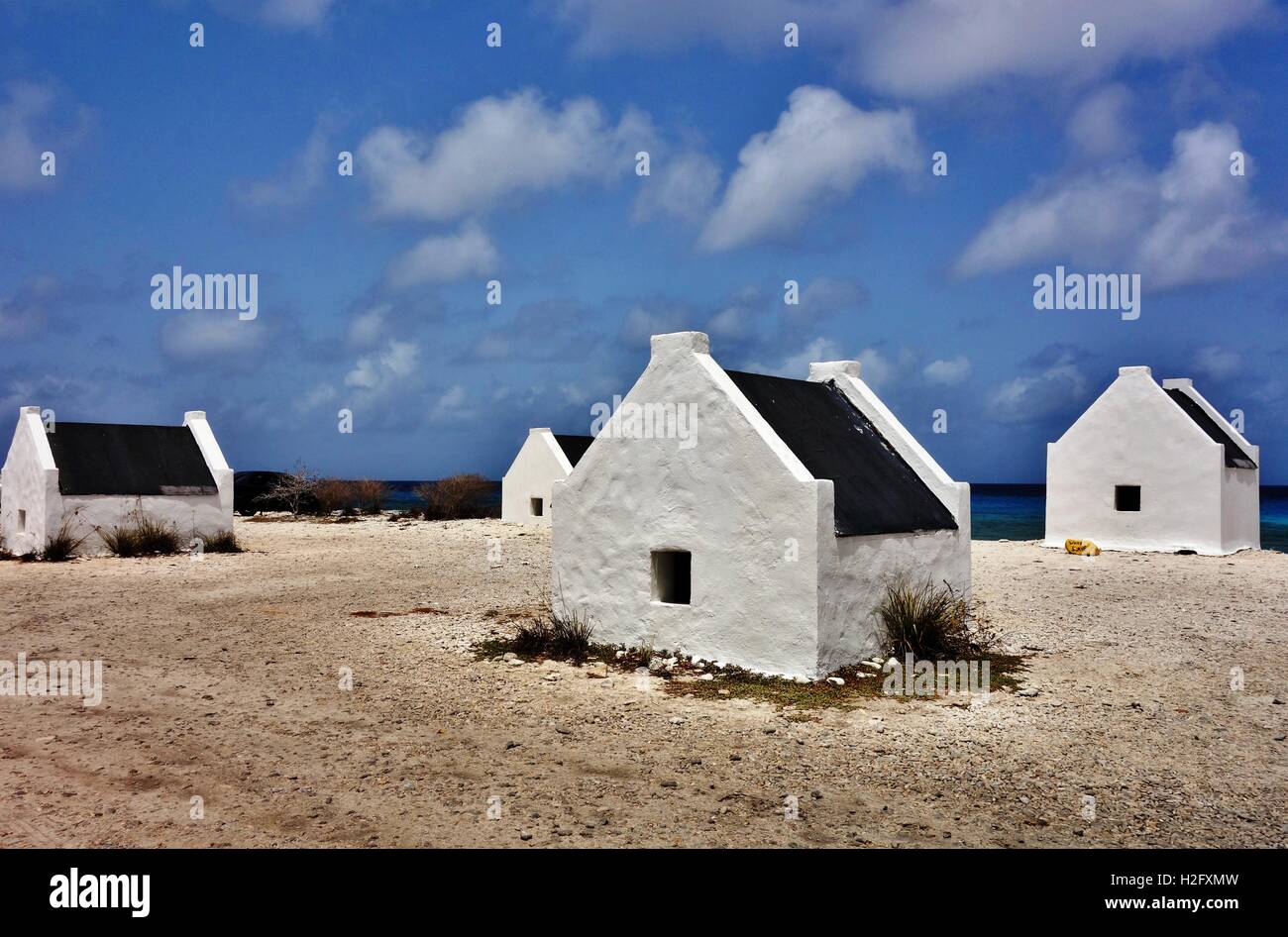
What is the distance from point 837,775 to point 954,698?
2.70 meters

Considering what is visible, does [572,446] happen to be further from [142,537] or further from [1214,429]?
[1214,429]

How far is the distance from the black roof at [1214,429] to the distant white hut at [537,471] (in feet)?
61.8

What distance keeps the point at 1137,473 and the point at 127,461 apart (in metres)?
26.0

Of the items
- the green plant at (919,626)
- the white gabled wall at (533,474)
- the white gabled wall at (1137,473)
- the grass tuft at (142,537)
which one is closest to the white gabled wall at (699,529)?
the green plant at (919,626)

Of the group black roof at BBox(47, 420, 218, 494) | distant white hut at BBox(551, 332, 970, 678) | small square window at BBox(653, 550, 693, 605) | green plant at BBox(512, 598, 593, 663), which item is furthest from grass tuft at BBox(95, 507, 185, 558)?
small square window at BBox(653, 550, 693, 605)

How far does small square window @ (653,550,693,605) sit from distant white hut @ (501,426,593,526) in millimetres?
19833

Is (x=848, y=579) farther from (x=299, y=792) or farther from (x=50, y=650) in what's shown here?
(x=50, y=650)

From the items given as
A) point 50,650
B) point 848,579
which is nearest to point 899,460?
point 848,579

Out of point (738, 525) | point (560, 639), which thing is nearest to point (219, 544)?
point (560, 639)

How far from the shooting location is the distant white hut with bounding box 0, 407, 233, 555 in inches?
789

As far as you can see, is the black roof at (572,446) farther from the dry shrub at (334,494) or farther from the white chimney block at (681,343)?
the white chimney block at (681,343)

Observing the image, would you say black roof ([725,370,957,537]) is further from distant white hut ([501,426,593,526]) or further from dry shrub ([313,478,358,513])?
dry shrub ([313,478,358,513])

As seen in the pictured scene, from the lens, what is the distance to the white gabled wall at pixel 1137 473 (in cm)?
2175
